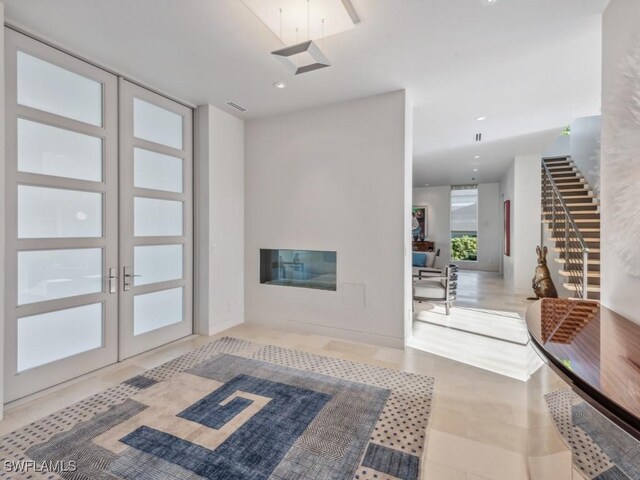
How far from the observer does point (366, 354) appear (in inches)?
141

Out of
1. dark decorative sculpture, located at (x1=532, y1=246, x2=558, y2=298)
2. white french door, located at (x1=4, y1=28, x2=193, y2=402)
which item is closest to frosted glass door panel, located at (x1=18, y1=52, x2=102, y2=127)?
white french door, located at (x1=4, y1=28, x2=193, y2=402)

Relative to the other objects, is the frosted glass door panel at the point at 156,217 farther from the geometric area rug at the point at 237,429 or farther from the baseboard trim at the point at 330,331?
the baseboard trim at the point at 330,331

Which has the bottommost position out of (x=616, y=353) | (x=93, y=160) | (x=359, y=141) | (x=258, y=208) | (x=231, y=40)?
(x=616, y=353)

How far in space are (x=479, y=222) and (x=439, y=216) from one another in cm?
129

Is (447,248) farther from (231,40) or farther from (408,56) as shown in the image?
(231,40)

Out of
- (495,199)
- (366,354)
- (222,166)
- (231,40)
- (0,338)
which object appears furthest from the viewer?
(495,199)

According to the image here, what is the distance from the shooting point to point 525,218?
22.6ft

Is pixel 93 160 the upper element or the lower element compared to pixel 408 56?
lower

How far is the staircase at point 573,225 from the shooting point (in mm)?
5129

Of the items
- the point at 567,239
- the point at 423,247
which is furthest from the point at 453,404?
the point at 423,247

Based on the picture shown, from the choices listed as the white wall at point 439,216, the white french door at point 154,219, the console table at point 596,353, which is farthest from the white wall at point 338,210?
the white wall at point 439,216

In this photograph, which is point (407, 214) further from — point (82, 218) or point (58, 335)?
point (58, 335)

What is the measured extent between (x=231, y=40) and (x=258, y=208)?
2300mm

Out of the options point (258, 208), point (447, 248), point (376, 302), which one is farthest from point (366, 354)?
point (447, 248)
